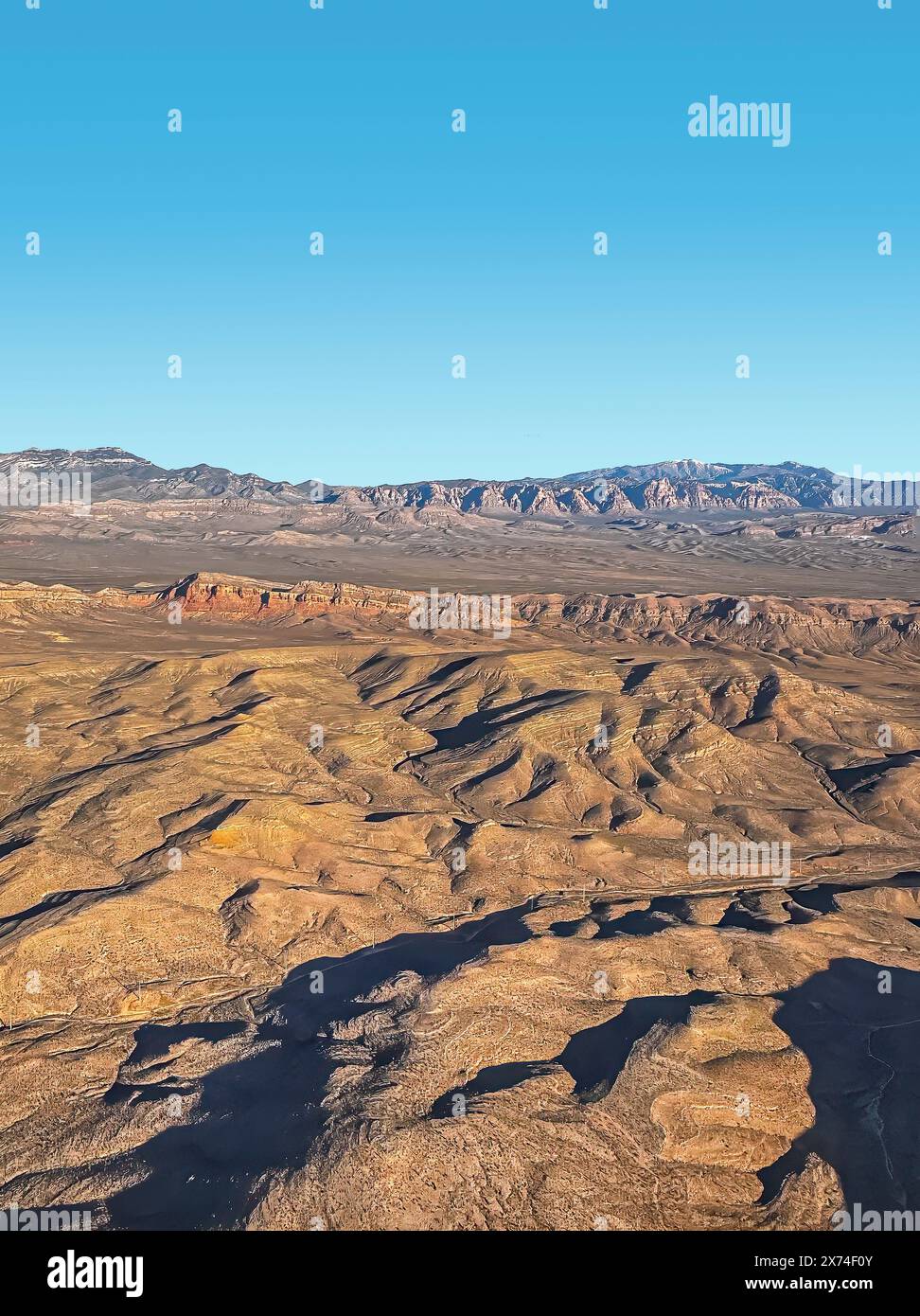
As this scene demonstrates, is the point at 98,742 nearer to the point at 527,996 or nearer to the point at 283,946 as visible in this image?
the point at 283,946

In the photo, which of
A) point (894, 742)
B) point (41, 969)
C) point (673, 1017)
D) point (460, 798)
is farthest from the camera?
point (894, 742)

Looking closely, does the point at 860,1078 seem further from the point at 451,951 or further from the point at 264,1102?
the point at 264,1102

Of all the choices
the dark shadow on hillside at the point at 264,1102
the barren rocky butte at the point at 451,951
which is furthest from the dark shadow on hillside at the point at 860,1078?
the dark shadow on hillside at the point at 264,1102

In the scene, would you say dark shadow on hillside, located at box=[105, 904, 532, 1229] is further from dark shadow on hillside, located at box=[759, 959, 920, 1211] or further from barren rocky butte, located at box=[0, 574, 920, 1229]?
dark shadow on hillside, located at box=[759, 959, 920, 1211]

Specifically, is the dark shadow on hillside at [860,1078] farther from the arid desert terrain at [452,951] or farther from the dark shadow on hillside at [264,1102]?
the dark shadow on hillside at [264,1102]

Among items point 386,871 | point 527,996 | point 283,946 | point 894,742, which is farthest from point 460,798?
point 894,742

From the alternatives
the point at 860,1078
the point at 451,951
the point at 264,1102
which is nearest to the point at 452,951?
the point at 451,951

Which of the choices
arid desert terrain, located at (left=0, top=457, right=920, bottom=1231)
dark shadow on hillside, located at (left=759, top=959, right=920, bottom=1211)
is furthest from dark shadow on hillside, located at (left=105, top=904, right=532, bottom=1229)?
dark shadow on hillside, located at (left=759, top=959, right=920, bottom=1211)
